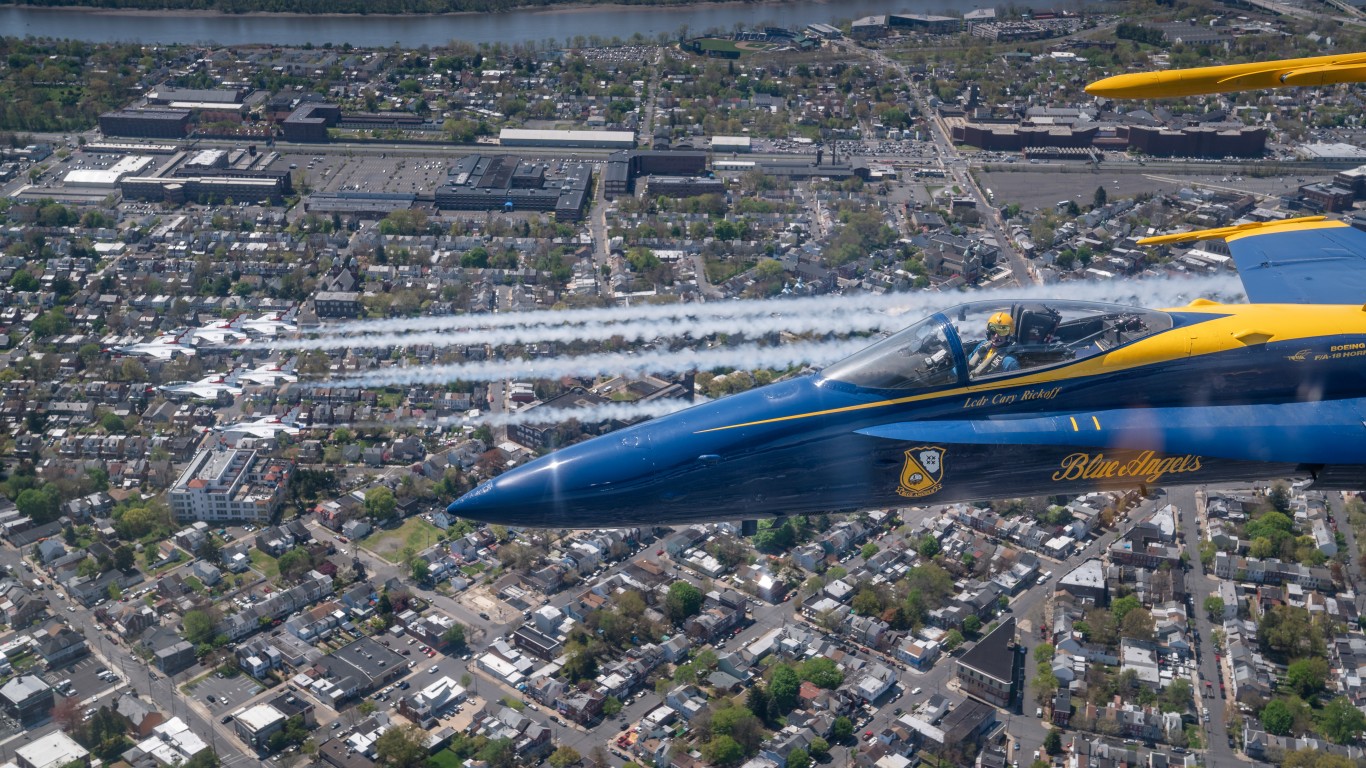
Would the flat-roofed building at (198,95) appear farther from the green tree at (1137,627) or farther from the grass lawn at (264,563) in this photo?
the green tree at (1137,627)

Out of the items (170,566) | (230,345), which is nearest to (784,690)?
(170,566)

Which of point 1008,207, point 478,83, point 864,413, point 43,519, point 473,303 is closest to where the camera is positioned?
point 864,413

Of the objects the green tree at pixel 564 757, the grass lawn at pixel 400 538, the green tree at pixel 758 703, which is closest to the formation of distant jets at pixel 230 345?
the grass lawn at pixel 400 538

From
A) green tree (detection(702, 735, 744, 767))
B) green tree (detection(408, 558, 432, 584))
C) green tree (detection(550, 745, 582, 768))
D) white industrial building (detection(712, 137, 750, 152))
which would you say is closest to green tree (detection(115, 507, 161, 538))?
green tree (detection(408, 558, 432, 584))

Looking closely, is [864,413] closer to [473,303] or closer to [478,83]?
[473,303]

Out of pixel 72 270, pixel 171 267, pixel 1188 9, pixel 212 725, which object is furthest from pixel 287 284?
pixel 1188 9
